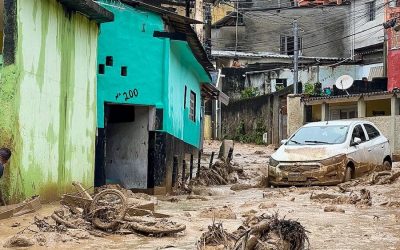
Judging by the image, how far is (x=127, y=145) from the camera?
16109mm

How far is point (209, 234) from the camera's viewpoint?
6.68 metres

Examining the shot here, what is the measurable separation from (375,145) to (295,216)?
7.01 m

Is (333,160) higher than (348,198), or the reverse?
(333,160)

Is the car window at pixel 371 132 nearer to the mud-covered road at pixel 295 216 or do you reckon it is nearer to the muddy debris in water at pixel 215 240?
the mud-covered road at pixel 295 216

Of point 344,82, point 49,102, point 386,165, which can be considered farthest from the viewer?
point 344,82

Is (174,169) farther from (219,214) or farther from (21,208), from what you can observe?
(21,208)

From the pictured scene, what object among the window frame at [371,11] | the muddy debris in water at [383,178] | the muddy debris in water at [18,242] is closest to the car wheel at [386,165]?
the muddy debris in water at [383,178]

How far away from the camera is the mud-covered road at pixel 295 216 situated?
23.7ft

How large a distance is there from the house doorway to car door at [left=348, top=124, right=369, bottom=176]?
5070 millimetres

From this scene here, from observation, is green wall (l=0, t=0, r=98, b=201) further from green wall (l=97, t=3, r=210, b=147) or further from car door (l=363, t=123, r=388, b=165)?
car door (l=363, t=123, r=388, b=165)

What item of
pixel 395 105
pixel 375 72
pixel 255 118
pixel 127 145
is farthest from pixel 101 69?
pixel 375 72

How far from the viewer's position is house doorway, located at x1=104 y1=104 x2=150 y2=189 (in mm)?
15836

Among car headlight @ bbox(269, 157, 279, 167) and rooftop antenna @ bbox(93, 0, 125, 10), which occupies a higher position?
rooftop antenna @ bbox(93, 0, 125, 10)

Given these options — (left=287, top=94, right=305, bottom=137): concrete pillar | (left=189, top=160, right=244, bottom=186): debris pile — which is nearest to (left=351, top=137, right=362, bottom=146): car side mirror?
(left=189, top=160, right=244, bottom=186): debris pile
